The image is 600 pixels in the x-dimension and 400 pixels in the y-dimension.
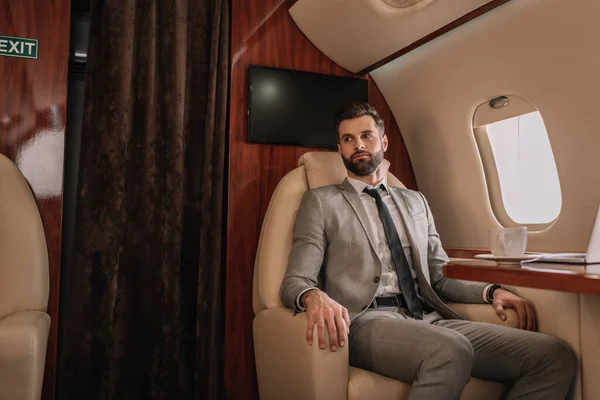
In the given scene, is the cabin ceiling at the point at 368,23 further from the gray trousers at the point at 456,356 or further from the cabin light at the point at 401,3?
the gray trousers at the point at 456,356

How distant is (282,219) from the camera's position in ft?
8.23

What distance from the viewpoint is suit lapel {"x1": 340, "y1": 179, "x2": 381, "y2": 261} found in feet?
7.66

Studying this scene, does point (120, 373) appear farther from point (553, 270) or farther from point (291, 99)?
point (553, 270)

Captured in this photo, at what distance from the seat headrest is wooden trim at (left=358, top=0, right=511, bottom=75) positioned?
0.61 meters

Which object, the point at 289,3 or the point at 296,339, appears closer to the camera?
the point at 296,339

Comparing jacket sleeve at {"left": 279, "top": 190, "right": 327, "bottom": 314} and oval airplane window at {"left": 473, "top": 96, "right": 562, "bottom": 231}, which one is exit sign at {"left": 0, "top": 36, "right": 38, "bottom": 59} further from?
oval airplane window at {"left": 473, "top": 96, "right": 562, "bottom": 231}

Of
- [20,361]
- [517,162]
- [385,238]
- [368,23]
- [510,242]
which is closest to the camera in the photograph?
[510,242]

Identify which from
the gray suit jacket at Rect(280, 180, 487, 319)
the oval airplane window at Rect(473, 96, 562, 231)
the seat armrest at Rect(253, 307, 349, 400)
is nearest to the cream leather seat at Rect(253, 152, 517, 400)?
the seat armrest at Rect(253, 307, 349, 400)

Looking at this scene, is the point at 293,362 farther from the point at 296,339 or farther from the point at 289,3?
the point at 289,3

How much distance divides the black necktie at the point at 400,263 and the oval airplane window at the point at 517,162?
0.78m

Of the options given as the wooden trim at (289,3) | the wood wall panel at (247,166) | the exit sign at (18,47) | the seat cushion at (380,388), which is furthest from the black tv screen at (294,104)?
the seat cushion at (380,388)

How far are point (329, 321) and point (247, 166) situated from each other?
48.4 inches

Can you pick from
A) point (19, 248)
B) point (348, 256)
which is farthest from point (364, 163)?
point (19, 248)

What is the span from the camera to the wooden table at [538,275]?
1233 millimetres
